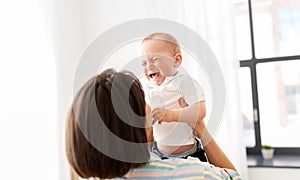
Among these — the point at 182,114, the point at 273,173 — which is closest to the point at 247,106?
the point at 273,173

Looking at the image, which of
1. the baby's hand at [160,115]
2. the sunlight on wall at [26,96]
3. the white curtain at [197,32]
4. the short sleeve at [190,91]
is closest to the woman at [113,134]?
the baby's hand at [160,115]

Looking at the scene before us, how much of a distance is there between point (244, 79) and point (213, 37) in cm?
44

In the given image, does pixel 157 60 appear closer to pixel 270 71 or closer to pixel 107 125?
pixel 107 125

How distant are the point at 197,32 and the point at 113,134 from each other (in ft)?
4.99

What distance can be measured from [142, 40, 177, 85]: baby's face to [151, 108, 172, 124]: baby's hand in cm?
22

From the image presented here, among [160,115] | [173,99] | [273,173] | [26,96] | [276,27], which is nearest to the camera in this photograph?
[160,115]

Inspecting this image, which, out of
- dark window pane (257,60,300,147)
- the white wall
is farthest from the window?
the white wall

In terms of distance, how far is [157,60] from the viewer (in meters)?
Result: 1.06

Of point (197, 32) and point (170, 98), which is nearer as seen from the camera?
point (170, 98)

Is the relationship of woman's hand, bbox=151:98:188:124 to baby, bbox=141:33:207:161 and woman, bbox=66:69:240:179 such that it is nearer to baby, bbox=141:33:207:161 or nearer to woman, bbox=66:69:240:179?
baby, bbox=141:33:207:161

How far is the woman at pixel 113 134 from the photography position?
615mm

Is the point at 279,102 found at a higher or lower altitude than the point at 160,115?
lower

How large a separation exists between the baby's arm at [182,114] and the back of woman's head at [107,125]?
194mm

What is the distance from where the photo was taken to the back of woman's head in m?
0.61
